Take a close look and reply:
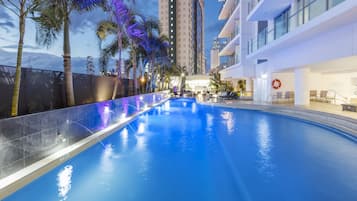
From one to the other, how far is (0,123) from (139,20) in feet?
50.1

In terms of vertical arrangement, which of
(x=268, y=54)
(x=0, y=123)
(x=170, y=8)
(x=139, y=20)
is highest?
(x=170, y=8)

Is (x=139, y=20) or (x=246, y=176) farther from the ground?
(x=139, y=20)

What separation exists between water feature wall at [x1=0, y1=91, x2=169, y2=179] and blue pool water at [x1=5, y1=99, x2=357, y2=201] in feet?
1.63

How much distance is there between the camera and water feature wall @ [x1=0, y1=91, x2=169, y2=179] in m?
4.16

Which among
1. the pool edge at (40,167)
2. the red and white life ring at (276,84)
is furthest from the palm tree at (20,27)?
the red and white life ring at (276,84)

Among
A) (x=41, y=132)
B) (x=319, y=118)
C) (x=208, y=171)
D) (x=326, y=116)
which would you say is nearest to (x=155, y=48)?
(x=319, y=118)

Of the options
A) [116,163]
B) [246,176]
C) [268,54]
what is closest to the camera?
[246,176]

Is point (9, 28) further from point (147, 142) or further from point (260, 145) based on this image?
point (260, 145)

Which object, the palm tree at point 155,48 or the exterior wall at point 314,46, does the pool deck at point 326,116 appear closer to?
the exterior wall at point 314,46

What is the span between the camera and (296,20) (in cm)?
1152

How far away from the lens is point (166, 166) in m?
5.75

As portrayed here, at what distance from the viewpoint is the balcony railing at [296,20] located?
9.09 meters

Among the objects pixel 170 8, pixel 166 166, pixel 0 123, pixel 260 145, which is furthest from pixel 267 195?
pixel 170 8

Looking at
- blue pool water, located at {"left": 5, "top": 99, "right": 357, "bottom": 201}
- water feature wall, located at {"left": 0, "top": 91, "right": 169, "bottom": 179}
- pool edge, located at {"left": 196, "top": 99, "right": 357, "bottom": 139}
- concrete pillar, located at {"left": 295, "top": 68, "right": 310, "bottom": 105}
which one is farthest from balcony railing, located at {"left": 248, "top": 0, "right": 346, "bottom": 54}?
water feature wall, located at {"left": 0, "top": 91, "right": 169, "bottom": 179}
